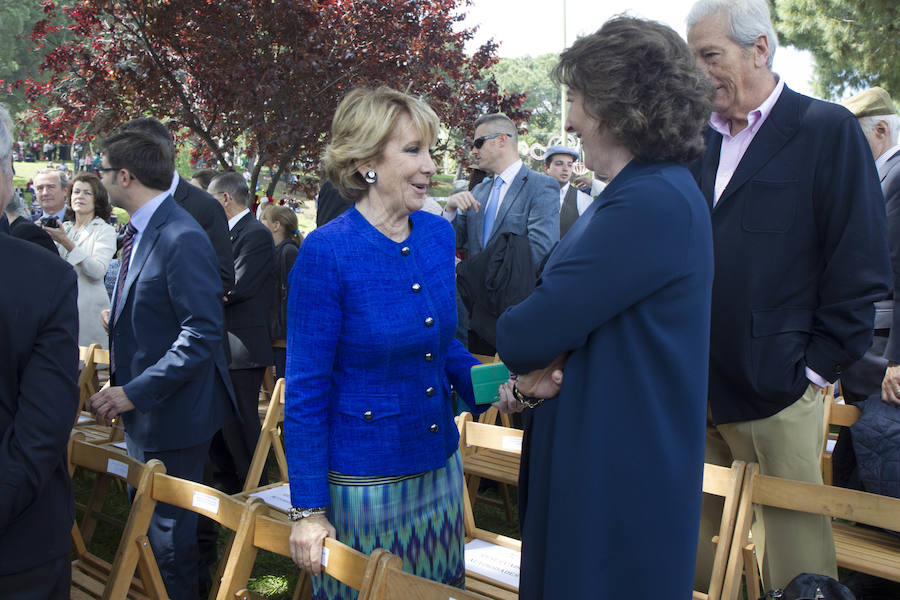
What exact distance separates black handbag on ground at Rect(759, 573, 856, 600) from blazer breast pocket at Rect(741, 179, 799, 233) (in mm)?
1014

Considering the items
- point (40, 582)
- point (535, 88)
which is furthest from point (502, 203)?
point (535, 88)

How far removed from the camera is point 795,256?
227 cm

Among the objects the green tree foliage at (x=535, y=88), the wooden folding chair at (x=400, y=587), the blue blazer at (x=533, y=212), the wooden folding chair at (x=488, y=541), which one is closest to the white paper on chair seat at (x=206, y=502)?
the wooden folding chair at (x=400, y=587)

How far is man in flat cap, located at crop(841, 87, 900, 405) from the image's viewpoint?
117 inches

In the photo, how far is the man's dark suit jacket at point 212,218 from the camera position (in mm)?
4160

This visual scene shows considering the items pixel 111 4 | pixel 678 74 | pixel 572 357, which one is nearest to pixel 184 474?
pixel 572 357

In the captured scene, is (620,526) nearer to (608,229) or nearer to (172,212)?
(608,229)

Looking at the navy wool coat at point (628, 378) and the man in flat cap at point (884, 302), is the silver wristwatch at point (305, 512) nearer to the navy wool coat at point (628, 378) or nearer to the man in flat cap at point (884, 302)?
the navy wool coat at point (628, 378)

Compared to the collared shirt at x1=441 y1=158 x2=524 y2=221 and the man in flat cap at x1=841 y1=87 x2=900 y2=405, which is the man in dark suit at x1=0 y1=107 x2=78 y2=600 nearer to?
the man in flat cap at x1=841 y1=87 x2=900 y2=405

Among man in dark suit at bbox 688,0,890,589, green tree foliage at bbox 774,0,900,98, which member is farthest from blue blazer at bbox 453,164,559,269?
green tree foliage at bbox 774,0,900,98

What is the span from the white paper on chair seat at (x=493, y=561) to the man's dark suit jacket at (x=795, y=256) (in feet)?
3.40

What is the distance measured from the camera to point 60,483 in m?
1.70

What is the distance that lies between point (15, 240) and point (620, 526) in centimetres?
137

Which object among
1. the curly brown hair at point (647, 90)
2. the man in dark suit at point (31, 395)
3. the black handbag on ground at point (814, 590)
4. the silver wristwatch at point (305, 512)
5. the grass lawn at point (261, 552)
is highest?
the curly brown hair at point (647, 90)
